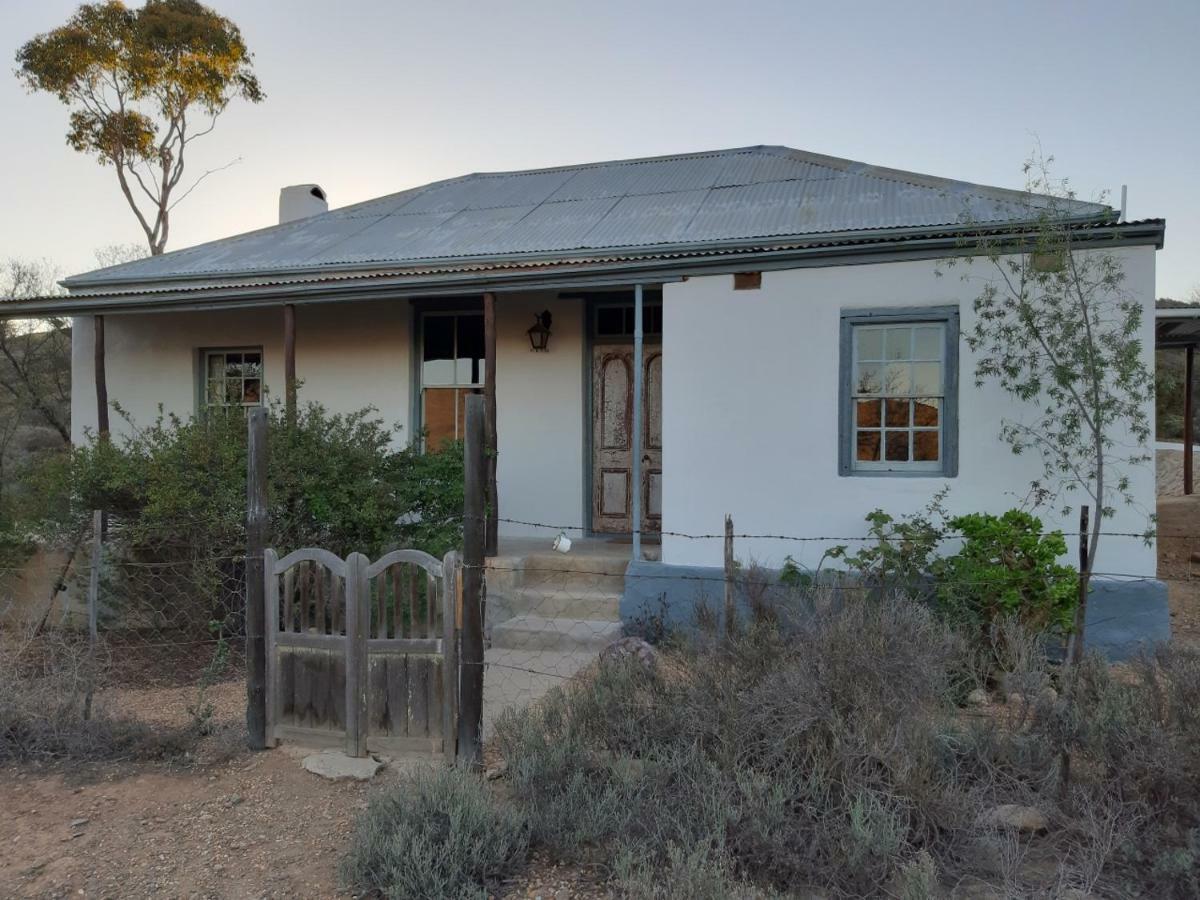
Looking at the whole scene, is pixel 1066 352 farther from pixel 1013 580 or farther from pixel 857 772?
pixel 857 772

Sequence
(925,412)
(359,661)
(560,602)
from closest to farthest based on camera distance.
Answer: (359,661), (925,412), (560,602)

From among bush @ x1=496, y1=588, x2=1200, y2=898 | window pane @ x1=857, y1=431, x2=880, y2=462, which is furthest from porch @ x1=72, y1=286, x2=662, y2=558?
bush @ x1=496, y1=588, x2=1200, y2=898

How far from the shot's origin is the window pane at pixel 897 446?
23.6ft

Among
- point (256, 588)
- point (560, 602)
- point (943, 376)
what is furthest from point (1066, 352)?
point (256, 588)

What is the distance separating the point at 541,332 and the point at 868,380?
3.73 metres

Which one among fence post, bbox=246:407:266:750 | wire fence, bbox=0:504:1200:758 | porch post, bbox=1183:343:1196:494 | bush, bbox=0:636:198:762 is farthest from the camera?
porch post, bbox=1183:343:1196:494

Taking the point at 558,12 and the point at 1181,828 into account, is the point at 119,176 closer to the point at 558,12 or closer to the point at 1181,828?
the point at 558,12

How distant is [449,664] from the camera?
4430 millimetres

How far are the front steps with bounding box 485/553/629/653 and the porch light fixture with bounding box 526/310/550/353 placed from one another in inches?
100

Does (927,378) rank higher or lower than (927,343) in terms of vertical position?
lower

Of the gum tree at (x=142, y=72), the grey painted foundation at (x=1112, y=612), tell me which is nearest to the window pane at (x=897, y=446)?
the grey painted foundation at (x=1112, y=612)

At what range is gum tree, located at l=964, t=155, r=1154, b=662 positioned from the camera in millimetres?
6188

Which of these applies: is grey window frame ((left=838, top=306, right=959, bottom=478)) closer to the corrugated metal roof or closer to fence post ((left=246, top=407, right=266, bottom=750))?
the corrugated metal roof

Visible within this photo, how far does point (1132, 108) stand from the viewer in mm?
9961
